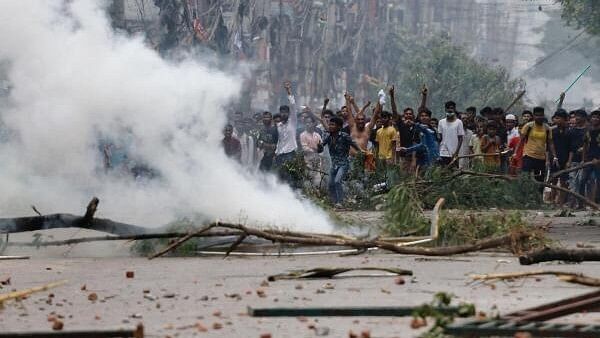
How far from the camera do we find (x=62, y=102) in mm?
14008

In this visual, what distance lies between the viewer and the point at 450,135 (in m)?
19.4

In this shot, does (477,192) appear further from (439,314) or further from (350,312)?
(439,314)

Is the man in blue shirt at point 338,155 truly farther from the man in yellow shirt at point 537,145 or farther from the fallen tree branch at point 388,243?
the fallen tree branch at point 388,243

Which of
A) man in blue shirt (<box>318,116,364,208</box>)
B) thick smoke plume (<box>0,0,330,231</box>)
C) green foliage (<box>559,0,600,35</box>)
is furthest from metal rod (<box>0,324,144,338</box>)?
green foliage (<box>559,0,600,35</box>)

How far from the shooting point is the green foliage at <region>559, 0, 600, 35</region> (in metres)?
36.0

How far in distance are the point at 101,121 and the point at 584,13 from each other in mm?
28208

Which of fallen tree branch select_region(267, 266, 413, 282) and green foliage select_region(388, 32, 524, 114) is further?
Answer: green foliage select_region(388, 32, 524, 114)

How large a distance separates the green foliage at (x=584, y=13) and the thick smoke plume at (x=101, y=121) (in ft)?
72.4

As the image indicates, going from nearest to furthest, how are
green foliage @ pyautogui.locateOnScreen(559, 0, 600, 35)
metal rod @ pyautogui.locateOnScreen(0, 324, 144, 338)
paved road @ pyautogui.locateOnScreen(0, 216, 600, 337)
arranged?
metal rod @ pyautogui.locateOnScreen(0, 324, 144, 338) → paved road @ pyautogui.locateOnScreen(0, 216, 600, 337) → green foliage @ pyautogui.locateOnScreen(559, 0, 600, 35)

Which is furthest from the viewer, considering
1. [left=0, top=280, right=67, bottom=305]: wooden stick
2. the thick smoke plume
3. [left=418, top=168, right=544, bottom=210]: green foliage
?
[left=418, top=168, right=544, bottom=210]: green foliage

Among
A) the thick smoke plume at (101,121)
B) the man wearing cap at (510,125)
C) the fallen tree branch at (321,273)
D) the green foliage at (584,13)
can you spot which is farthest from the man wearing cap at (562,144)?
the green foliage at (584,13)

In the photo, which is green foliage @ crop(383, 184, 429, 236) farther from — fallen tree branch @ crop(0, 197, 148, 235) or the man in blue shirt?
the man in blue shirt

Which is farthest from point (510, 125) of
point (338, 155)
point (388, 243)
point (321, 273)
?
point (321, 273)

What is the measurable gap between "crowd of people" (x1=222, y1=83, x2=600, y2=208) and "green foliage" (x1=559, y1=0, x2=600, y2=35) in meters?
15.9
